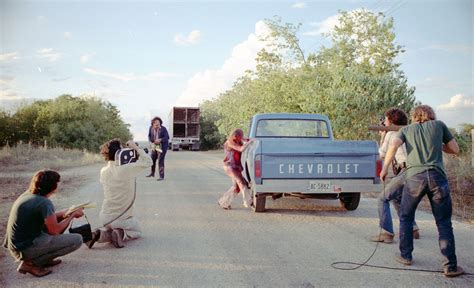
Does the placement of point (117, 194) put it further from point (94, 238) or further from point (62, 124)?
point (62, 124)

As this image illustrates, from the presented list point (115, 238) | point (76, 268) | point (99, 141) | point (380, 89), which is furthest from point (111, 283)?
point (99, 141)

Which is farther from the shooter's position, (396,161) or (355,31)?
(355,31)

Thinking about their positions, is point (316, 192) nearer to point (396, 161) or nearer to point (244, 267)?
point (396, 161)

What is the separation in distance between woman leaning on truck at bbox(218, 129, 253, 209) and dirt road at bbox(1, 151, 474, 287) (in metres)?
0.25

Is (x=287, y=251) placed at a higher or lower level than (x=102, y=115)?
lower

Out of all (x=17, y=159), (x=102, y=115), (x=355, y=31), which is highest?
(x=355, y=31)

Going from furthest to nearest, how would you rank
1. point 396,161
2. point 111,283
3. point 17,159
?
point 17,159
point 396,161
point 111,283

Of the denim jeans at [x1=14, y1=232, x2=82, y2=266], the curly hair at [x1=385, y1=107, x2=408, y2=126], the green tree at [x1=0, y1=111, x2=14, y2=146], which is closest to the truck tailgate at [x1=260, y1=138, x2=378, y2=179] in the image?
the curly hair at [x1=385, y1=107, x2=408, y2=126]

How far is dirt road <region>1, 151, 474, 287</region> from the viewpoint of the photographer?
14.8 ft

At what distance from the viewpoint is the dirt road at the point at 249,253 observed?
4.50m

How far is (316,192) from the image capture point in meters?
7.42

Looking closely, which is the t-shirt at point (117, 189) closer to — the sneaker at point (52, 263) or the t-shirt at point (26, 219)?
the sneaker at point (52, 263)

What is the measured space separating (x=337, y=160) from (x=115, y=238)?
384 cm

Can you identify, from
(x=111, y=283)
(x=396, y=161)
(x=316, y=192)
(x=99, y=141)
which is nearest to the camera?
(x=111, y=283)
